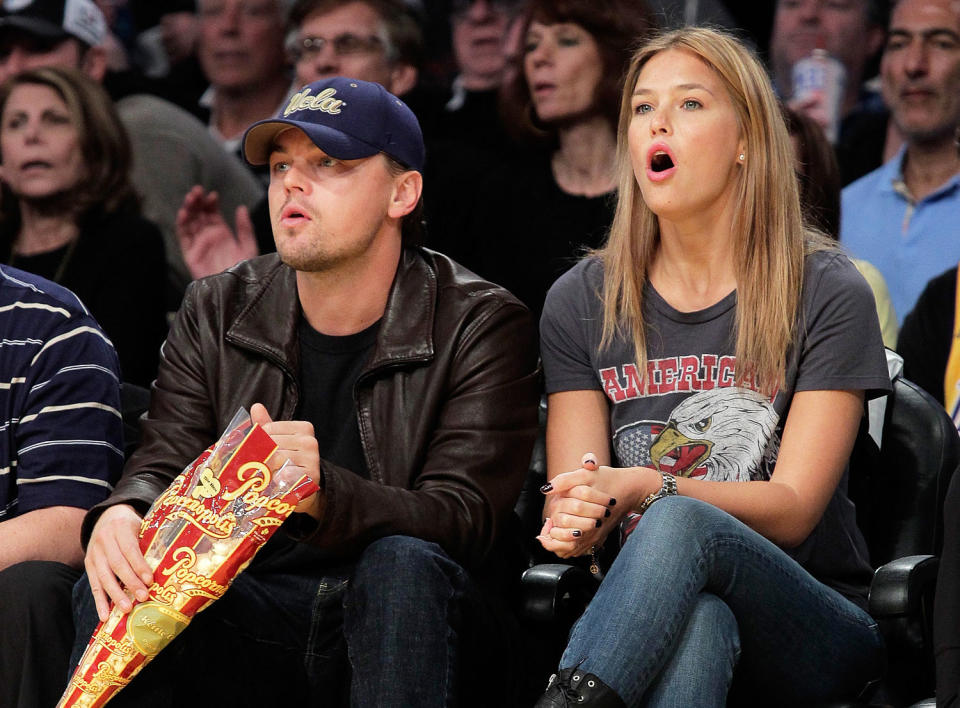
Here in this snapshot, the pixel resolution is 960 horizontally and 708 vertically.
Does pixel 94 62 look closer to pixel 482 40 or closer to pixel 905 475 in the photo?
pixel 482 40

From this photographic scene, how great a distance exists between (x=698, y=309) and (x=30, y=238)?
107 inches

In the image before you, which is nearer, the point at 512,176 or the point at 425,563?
the point at 425,563

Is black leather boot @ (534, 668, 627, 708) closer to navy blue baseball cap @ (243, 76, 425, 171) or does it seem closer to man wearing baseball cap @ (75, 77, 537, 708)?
man wearing baseball cap @ (75, 77, 537, 708)

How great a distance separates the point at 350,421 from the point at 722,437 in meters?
0.75

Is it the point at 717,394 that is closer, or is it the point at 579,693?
the point at 579,693

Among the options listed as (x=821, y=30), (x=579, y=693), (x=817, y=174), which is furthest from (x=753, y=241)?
(x=821, y=30)

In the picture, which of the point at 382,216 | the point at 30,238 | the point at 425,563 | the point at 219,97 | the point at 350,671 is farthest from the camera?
the point at 219,97

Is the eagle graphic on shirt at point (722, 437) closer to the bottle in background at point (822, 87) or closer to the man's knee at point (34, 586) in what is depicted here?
the man's knee at point (34, 586)

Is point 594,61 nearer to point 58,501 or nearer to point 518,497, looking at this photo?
point 518,497

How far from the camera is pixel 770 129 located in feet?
9.97

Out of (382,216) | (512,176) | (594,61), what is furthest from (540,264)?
(382,216)

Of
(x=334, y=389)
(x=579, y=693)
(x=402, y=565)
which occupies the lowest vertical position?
(x=579, y=693)

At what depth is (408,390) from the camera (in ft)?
9.82

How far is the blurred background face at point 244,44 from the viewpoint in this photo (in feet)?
20.0
